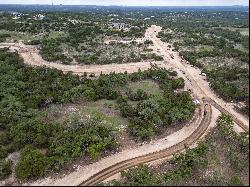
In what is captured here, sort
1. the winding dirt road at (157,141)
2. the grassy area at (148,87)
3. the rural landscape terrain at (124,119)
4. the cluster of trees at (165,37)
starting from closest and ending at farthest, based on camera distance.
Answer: the rural landscape terrain at (124,119) < the winding dirt road at (157,141) < the grassy area at (148,87) < the cluster of trees at (165,37)

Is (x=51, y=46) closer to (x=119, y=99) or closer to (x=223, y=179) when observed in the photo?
(x=119, y=99)

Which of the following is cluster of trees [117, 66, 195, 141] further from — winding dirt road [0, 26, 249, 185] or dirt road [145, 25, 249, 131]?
dirt road [145, 25, 249, 131]

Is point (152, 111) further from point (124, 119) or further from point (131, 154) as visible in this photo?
point (131, 154)

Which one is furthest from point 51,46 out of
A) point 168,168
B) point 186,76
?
point 168,168

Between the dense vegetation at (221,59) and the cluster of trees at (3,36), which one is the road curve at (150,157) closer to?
the dense vegetation at (221,59)

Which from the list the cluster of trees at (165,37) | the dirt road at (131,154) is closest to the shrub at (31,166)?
the dirt road at (131,154)
